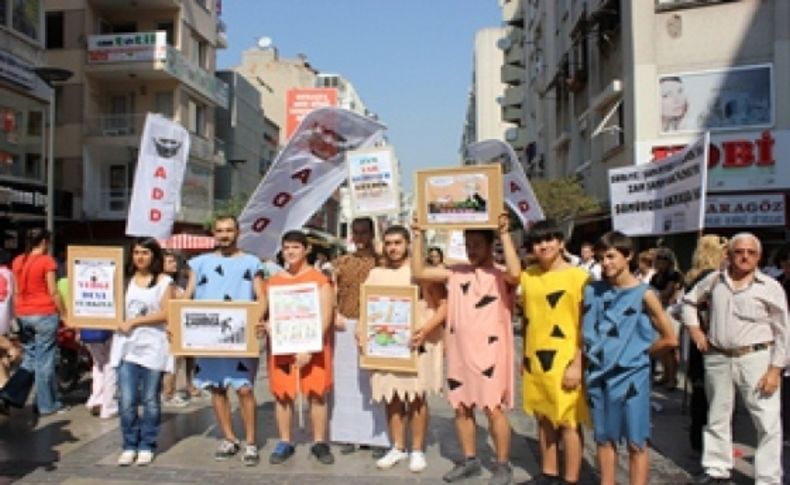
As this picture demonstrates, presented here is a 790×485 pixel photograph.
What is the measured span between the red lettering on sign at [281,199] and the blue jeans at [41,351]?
272 cm

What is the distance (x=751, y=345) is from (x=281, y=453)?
361 cm

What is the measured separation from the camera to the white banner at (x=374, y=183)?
22.2 feet

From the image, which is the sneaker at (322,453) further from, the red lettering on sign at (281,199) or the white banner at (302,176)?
the red lettering on sign at (281,199)

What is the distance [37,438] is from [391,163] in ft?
13.4

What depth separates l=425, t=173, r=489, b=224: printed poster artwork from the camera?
17.6ft

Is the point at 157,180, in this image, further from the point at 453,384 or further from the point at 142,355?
the point at 453,384

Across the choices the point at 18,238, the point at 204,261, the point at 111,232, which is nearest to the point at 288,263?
the point at 204,261

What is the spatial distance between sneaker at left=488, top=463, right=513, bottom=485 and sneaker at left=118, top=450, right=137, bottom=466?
2857 mm

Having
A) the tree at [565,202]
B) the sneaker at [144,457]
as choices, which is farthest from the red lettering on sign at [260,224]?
the tree at [565,202]

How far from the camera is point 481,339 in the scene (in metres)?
5.29

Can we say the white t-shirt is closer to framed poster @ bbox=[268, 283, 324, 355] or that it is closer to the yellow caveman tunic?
framed poster @ bbox=[268, 283, 324, 355]

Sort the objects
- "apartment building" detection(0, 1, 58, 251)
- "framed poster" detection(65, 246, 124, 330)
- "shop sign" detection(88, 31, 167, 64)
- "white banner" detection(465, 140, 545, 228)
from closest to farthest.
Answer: "framed poster" detection(65, 246, 124, 330), "white banner" detection(465, 140, 545, 228), "apartment building" detection(0, 1, 58, 251), "shop sign" detection(88, 31, 167, 64)

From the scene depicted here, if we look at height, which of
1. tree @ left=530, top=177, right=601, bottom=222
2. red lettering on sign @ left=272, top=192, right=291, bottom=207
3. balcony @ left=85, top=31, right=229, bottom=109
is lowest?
red lettering on sign @ left=272, top=192, right=291, bottom=207

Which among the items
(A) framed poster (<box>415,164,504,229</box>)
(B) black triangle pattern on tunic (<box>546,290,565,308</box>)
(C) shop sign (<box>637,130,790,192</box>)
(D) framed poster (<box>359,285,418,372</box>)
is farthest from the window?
(B) black triangle pattern on tunic (<box>546,290,565,308</box>)
